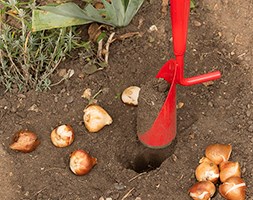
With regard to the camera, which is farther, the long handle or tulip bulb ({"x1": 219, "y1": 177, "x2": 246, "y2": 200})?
A: tulip bulb ({"x1": 219, "y1": 177, "x2": 246, "y2": 200})

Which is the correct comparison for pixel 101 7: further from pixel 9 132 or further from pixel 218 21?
pixel 9 132

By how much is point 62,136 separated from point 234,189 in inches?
23.6

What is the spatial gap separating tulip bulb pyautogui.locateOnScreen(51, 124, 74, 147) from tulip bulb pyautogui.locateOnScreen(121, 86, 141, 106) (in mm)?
223

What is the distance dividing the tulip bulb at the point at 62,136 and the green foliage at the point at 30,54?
20cm

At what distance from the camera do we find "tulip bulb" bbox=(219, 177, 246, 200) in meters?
1.84

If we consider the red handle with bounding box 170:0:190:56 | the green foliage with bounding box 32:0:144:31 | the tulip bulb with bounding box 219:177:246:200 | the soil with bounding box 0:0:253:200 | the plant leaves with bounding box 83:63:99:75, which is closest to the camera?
the red handle with bounding box 170:0:190:56

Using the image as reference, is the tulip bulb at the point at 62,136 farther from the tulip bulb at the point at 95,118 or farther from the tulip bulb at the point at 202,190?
the tulip bulb at the point at 202,190

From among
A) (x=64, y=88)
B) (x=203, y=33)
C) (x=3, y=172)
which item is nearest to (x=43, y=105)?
(x=64, y=88)

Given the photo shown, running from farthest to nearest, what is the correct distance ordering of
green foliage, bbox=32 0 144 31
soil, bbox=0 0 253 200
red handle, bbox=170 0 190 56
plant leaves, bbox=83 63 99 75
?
1. plant leaves, bbox=83 63 99 75
2. green foliage, bbox=32 0 144 31
3. soil, bbox=0 0 253 200
4. red handle, bbox=170 0 190 56

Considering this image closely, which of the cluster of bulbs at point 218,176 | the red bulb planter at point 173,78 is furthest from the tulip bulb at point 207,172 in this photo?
the red bulb planter at point 173,78

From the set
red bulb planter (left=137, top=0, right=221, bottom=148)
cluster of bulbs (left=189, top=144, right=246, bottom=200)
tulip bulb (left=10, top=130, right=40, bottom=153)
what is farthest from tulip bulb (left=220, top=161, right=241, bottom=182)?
tulip bulb (left=10, top=130, right=40, bottom=153)

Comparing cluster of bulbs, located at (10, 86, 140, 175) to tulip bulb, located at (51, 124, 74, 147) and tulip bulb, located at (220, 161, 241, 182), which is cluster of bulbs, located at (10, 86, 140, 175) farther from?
tulip bulb, located at (220, 161, 241, 182)

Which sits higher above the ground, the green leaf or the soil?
the green leaf

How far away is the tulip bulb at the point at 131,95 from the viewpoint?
2.08 meters
